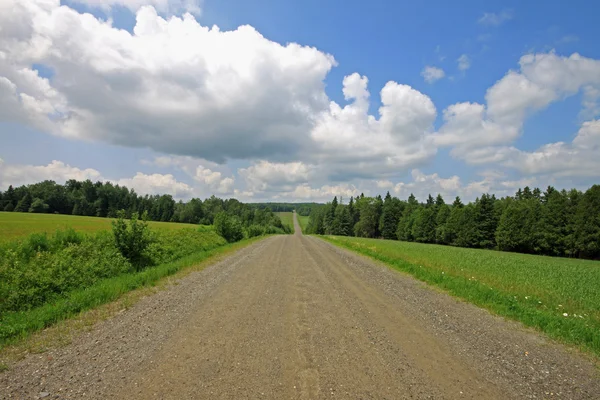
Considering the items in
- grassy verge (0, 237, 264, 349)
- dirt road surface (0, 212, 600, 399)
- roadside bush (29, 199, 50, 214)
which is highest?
roadside bush (29, 199, 50, 214)

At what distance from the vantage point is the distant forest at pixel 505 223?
45.0 metres

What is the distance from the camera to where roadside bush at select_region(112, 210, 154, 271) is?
1580 cm

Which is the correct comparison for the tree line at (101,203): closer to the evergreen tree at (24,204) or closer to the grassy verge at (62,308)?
the evergreen tree at (24,204)

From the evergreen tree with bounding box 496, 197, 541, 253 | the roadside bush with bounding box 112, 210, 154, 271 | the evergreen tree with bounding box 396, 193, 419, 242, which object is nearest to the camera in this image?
the roadside bush with bounding box 112, 210, 154, 271

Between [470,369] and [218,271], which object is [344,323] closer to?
[470,369]

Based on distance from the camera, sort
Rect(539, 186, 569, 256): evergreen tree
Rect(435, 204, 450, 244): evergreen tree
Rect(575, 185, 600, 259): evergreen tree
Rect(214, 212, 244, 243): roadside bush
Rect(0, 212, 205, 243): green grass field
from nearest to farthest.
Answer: Rect(0, 212, 205, 243): green grass field < Rect(214, 212, 244, 243): roadside bush < Rect(575, 185, 600, 259): evergreen tree < Rect(539, 186, 569, 256): evergreen tree < Rect(435, 204, 450, 244): evergreen tree

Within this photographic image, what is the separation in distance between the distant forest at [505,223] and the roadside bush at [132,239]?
5623 cm

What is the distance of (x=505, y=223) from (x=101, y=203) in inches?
4100

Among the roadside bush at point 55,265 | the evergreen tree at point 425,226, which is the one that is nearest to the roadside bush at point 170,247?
the roadside bush at point 55,265

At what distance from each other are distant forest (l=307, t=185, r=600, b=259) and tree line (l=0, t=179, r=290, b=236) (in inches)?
1510

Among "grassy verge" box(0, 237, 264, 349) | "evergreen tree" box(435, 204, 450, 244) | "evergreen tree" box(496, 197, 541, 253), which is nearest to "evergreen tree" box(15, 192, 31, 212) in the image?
"grassy verge" box(0, 237, 264, 349)

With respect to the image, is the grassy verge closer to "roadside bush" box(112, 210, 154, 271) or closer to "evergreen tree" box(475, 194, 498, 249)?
"roadside bush" box(112, 210, 154, 271)

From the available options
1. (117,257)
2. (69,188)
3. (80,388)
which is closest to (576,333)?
(80,388)

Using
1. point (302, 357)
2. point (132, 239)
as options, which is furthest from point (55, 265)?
point (302, 357)
